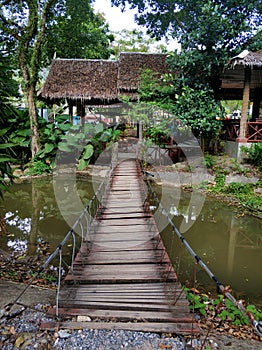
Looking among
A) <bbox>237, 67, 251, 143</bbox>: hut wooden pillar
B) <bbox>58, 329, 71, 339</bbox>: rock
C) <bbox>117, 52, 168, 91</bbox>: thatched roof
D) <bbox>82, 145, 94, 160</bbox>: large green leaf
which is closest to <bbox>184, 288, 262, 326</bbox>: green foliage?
<bbox>58, 329, 71, 339</bbox>: rock

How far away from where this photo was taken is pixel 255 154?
8211 millimetres

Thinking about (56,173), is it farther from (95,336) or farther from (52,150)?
(95,336)

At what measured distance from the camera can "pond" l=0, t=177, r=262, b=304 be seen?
368cm

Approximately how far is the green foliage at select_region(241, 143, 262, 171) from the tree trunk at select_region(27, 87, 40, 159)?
293 inches

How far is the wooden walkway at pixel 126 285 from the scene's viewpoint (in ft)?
7.16

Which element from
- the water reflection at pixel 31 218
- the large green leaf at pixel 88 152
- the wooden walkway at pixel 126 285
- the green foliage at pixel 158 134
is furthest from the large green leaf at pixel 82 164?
the wooden walkway at pixel 126 285

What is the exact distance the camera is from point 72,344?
197cm

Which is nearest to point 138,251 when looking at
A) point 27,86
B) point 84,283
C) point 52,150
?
point 84,283

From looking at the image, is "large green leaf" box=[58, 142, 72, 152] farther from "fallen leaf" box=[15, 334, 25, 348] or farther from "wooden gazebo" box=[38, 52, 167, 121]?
"fallen leaf" box=[15, 334, 25, 348]

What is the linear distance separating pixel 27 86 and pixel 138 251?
8.24 meters

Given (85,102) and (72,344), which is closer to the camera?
(72,344)

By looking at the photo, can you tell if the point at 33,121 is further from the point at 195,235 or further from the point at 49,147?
the point at 195,235

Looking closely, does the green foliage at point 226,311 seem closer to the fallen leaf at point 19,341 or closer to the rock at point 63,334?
the rock at point 63,334

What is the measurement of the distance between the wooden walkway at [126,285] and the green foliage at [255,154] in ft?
18.4
